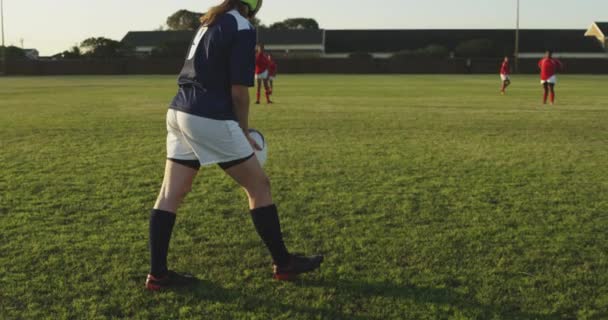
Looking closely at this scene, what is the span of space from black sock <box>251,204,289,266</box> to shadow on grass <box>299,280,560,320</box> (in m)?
0.21

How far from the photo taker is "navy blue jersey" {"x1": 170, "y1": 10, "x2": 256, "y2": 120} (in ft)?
9.80

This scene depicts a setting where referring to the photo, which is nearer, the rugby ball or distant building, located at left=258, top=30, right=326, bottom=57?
the rugby ball

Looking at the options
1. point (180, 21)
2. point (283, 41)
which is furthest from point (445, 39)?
point (180, 21)

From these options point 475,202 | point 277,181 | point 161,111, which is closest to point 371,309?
point 475,202

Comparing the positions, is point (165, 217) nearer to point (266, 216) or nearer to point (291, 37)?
point (266, 216)

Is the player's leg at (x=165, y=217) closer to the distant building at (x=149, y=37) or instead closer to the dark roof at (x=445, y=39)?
the dark roof at (x=445, y=39)

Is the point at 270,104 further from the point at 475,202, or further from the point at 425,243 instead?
the point at 425,243

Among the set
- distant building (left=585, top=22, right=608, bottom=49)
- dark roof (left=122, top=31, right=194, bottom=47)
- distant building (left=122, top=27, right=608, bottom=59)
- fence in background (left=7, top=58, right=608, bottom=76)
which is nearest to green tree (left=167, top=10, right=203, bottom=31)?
dark roof (left=122, top=31, right=194, bottom=47)

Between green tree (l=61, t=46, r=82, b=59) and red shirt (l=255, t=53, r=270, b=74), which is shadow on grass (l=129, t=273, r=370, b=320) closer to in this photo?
red shirt (l=255, t=53, r=270, b=74)

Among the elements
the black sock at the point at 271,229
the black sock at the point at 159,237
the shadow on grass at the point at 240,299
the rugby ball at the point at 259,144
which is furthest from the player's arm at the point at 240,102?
the shadow on grass at the point at 240,299

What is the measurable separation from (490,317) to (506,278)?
0.57 metres

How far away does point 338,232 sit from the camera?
14.4 feet

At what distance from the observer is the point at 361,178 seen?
642 cm

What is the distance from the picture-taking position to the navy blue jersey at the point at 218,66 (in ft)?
9.80
